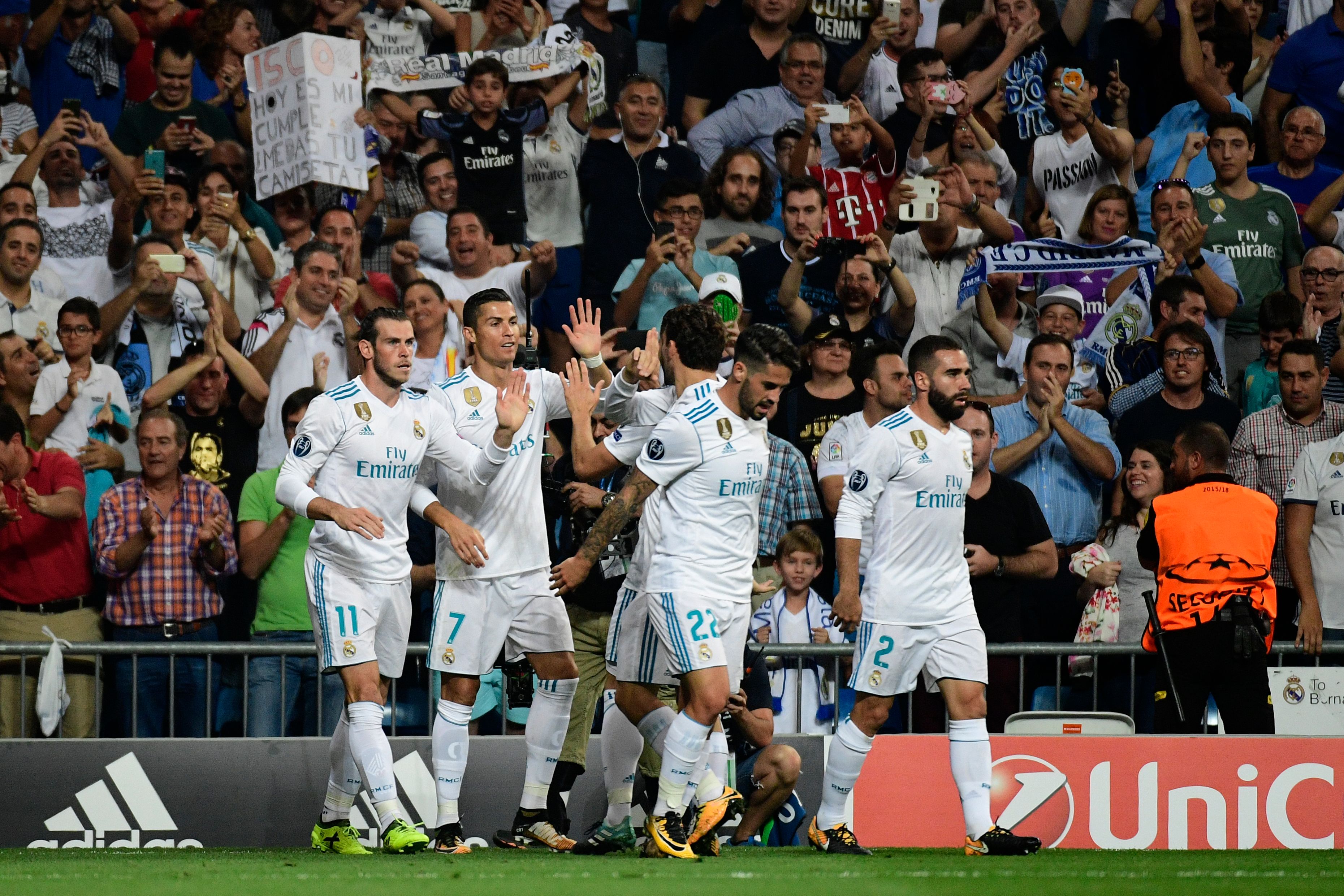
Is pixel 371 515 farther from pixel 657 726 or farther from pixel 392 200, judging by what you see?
pixel 392 200

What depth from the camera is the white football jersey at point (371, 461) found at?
8.08m

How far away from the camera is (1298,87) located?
1453 cm

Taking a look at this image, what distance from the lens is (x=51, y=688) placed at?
30.9 feet

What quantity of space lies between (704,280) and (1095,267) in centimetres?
309

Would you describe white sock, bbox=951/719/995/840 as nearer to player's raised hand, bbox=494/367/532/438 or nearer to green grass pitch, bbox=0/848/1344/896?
green grass pitch, bbox=0/848/1344/896

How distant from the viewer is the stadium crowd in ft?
32.9

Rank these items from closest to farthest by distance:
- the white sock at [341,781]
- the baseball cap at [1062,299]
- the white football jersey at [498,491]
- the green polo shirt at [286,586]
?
the white sock at [341,781], the white football jersey at [498,491], the green polo shirt at [286,586], the baseball cap at [1062,299]

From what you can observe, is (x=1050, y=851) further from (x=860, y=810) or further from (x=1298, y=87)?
(x=1298, y=87)

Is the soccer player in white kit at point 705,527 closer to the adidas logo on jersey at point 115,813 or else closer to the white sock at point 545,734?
the white sock at point 545,734

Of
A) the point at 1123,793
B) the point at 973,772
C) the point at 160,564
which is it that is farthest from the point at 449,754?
the point at 1123,793

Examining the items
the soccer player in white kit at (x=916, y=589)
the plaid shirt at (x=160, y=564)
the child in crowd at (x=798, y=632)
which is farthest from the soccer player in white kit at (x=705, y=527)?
the plaid shirt at (x=160, y=564)

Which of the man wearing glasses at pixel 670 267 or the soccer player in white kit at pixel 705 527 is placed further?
the man wearing glasses at pixel 670 267

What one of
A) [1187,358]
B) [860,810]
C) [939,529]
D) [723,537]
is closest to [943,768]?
[860,810]

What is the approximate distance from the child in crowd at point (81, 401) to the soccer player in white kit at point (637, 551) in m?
4.02
